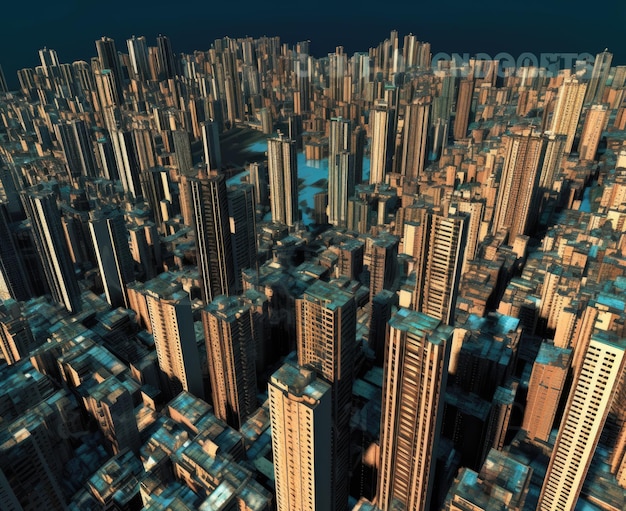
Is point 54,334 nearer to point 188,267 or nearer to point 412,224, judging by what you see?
point 188,267

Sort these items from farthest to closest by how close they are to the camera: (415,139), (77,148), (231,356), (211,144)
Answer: (211,144) → (77,148) → (415,139) → (231,356)

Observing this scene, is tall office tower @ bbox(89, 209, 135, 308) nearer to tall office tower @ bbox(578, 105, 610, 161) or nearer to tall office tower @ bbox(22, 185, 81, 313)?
tall office tower @ bbox(22, 185, 81, 313)

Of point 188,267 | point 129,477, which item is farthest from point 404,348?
point 188,267

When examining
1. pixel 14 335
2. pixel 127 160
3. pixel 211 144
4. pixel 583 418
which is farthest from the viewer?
pixel 211 144

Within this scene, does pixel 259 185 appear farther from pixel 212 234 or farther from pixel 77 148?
pixel 77 148

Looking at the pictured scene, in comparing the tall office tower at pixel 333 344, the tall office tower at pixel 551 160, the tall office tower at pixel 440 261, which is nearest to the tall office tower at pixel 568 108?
the tall office tower at pixel 551 160

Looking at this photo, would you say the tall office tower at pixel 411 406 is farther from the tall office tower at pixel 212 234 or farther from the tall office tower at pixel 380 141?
the tall office tower at pixel 380 141

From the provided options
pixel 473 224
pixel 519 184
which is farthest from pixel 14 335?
pixel 519 184
